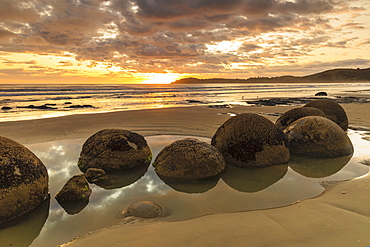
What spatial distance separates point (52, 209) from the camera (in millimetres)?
3670

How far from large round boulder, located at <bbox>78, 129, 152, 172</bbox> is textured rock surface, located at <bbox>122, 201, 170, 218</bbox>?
2.01 meters

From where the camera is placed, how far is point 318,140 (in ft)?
20.3

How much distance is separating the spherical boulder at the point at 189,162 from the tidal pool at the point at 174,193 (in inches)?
8.5

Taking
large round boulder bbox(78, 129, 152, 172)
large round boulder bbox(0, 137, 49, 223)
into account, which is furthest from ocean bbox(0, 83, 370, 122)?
large round boulder bbox(0, 137, 49, 223)

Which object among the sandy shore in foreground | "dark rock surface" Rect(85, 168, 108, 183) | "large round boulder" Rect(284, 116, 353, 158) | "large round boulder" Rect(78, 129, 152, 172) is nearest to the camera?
the sandy shore in foreground

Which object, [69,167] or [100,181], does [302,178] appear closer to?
[100,181]

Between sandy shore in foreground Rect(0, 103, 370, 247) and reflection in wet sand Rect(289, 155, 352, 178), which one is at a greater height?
sandy shore in foreground Rect(0, 103, 370, 247)

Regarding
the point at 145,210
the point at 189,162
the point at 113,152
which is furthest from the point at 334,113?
the point at 145,210

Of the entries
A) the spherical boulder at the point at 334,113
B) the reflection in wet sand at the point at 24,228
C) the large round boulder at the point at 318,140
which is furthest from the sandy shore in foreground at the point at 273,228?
the spherical boulder at the point at 334,113

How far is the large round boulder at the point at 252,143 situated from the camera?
217 inches

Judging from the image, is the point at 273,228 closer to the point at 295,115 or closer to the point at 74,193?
the point at 74,193

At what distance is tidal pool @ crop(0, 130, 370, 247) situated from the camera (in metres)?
3.17

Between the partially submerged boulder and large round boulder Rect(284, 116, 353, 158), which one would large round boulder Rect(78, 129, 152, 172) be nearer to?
the partially submerged boulder

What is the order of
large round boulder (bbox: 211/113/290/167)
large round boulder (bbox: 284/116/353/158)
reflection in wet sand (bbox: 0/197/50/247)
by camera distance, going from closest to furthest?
reflection in wet sand (bbox: 0/197/50/247) → large round boulder (bbox: 211/113/290/167) → large round boulder (bbox: 284/116/353/158)
